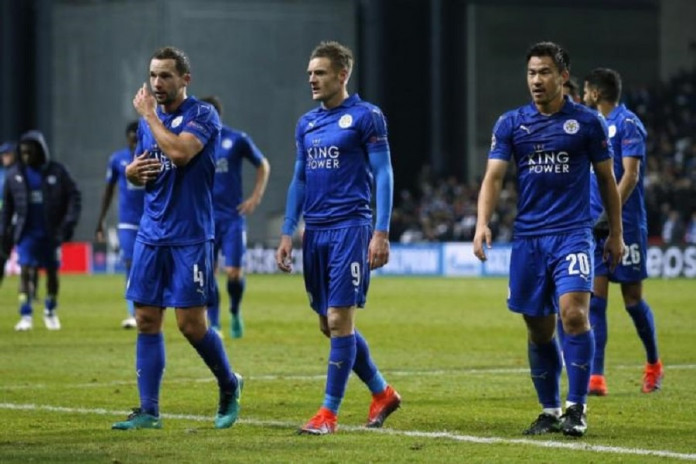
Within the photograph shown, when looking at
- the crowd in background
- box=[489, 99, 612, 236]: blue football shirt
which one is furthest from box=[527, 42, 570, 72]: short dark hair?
the crowd in background

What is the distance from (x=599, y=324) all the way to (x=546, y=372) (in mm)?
2809

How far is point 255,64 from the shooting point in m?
46.9

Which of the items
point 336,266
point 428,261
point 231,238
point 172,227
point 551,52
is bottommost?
point 428,261

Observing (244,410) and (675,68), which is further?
(675,68)

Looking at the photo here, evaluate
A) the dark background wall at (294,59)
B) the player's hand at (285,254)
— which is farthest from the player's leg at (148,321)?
the dark background wall at (294,59)

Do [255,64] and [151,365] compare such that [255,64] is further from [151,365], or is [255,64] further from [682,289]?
[151,365]

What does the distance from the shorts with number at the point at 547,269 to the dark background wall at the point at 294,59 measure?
116 ft

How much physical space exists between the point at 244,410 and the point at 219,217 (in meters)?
7.22

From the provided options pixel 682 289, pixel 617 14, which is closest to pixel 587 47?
pixel 617 14

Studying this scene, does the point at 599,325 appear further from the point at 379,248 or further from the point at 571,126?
the point at 379,248

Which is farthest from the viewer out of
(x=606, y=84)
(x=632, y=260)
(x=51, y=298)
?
(x=51, y=298)

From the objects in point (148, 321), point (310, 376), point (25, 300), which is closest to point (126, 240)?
point (25, 300)

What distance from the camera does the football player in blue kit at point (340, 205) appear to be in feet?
33.9

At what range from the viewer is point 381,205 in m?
10.4
